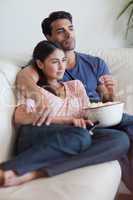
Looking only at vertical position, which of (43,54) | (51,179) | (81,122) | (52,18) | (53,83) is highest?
(52,18)

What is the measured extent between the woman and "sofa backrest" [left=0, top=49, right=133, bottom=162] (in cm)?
5

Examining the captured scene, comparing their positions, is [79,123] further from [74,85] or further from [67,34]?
[67,34]

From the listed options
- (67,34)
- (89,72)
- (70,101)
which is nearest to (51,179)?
(70,101)

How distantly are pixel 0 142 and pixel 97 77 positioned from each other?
659mm

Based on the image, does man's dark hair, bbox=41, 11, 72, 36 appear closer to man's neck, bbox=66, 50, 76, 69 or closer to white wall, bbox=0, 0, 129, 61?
man's neck, bbox=66, 50, 76, 69

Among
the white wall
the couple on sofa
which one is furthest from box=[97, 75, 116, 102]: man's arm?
the white wall

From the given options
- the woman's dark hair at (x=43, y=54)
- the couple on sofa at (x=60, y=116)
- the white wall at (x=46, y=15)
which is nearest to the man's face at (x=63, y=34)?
the couple on sofa at (x=60, y=116)

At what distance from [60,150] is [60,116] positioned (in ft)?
0.77

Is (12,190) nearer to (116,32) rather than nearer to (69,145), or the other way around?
(69,145)

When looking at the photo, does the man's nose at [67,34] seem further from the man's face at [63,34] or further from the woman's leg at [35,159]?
the woman's leg at [35,159]

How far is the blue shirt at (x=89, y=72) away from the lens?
2.03 meters

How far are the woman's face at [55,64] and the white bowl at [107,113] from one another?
24 centimetres

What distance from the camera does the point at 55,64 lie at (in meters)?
1.89

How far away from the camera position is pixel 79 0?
2434 millimetres
